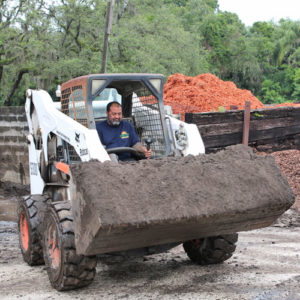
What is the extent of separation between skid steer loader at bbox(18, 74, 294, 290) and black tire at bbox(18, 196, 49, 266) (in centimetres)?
1

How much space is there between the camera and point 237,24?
4659 cm

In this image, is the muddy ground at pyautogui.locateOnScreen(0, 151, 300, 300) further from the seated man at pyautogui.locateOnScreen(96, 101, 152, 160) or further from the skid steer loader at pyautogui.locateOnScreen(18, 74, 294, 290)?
the seated man at pyautogui.locateOnScreen(96, 101, 152, 160)

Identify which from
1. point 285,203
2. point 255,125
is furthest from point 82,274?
point 255,125

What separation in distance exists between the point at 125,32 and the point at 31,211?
19.4 m

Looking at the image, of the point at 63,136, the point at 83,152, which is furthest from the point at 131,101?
the point at 83,152

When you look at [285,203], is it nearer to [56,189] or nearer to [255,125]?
[56,189]

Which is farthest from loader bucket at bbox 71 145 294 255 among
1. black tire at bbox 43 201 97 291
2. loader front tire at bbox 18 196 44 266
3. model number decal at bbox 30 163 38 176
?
model number decal at bbox 30 163 38 176

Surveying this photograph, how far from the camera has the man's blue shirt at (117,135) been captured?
5.95m

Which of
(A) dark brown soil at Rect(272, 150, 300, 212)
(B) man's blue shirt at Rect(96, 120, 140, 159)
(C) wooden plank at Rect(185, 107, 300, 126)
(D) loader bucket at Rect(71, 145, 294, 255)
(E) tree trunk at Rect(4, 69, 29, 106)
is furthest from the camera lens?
(E) tree trunk at Rect(4, 69, 29, 106)

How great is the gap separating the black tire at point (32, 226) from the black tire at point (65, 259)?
3.01 feet

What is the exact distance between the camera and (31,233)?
6020mm

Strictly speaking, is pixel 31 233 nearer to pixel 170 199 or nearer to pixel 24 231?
pixel 24 231

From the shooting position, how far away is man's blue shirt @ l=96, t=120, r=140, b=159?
5953 millimetres

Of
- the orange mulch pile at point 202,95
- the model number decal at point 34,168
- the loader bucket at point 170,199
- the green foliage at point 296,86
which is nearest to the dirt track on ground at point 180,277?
the loader bucket at point 170,199
